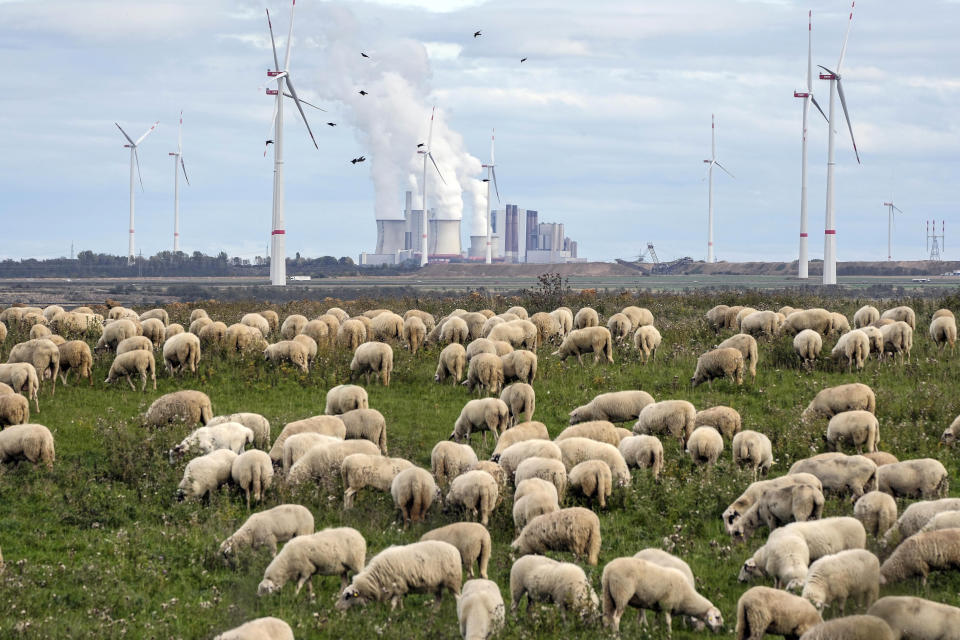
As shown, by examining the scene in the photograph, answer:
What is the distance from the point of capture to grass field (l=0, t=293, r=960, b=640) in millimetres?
11078

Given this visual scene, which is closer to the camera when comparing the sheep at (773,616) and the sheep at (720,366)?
the sheep at (773,616)

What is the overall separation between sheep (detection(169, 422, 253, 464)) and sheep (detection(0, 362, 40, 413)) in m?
6.01

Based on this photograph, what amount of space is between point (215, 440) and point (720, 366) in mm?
10853

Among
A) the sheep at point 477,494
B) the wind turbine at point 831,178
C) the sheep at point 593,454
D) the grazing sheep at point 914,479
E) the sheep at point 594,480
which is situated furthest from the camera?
the wind turbine at point 831,178

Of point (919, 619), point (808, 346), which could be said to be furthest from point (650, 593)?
point (808, 346)

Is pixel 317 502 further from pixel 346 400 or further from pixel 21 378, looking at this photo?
pixel 21 378

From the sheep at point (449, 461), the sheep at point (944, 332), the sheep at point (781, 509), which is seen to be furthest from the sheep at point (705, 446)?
the sheep at point (944, 332)

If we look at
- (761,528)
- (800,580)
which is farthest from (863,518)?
(800,580)

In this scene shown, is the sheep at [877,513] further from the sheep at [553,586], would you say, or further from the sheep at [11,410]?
Result: the sheep at [11,410]

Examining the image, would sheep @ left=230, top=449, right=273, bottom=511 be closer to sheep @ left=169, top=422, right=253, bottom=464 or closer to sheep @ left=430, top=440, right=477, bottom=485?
sheep @ left=169, top=422, right=253, bottom=464

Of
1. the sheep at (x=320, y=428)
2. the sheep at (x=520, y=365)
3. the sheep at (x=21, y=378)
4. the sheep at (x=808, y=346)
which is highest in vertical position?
the sheep at (x=808, y=346)

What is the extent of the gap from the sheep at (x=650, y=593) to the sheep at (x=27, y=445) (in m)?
9.95

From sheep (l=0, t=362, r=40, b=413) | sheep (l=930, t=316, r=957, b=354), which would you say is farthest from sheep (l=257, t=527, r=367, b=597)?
sheep (l=930, t=316, r=957, b=354)

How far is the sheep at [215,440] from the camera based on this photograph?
54.3ft
